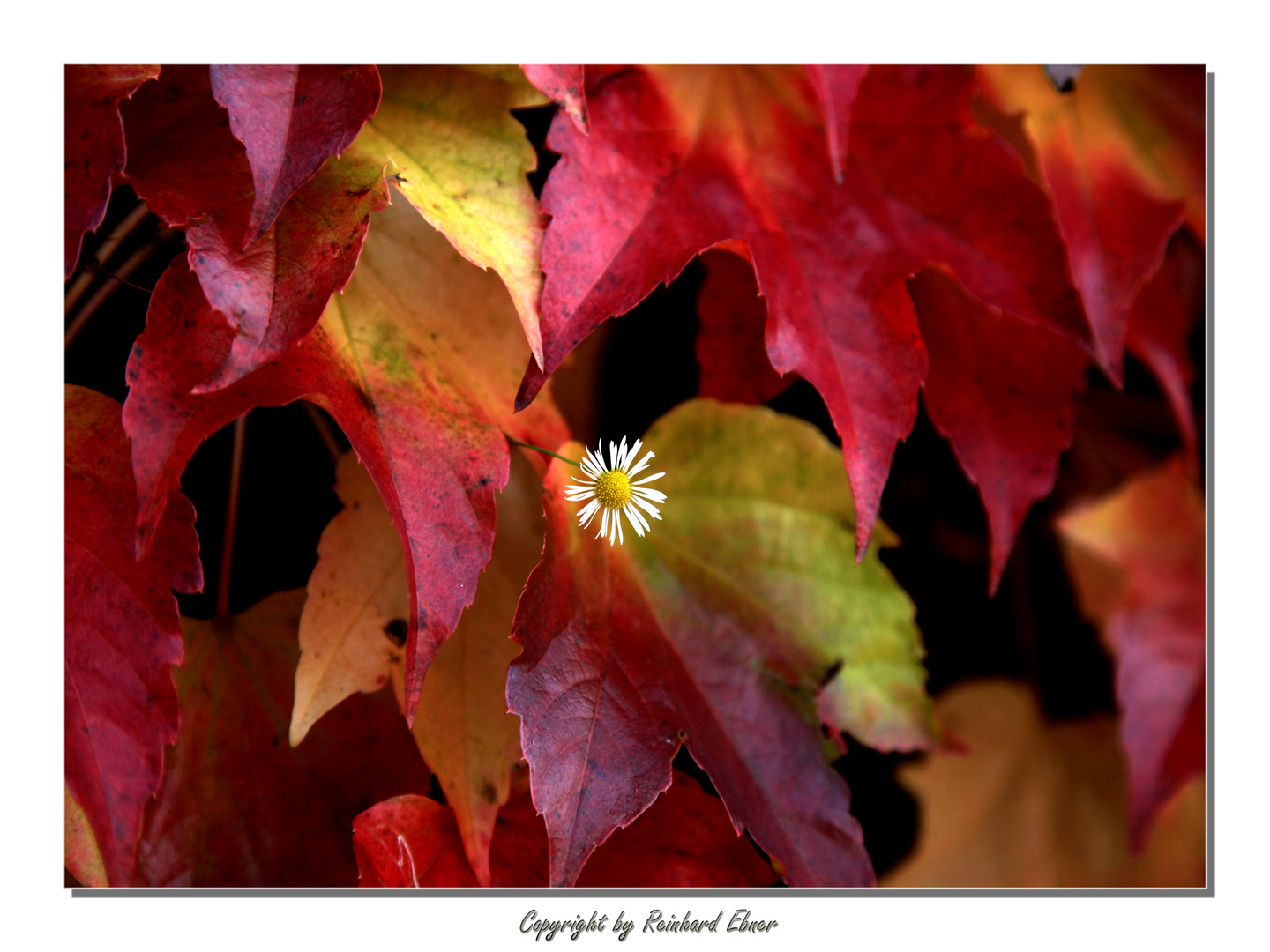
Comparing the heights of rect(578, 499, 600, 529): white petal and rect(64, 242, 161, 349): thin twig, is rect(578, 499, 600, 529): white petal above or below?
below

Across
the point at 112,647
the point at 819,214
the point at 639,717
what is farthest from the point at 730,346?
the point at 112,647

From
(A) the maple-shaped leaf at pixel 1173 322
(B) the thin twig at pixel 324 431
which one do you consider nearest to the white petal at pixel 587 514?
(B) the thin twig at pixel 324 431

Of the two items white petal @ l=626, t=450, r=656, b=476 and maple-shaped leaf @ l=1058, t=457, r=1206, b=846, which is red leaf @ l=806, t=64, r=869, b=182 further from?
maple-shaped leaf @ l=1058, t=457, r=1206, b=846

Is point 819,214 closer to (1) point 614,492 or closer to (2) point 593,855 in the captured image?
(1) point 614,492

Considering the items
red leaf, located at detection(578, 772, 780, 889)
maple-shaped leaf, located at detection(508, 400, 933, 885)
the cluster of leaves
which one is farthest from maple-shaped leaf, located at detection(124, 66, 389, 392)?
red leaf, located at detection(578, 772, 780, 889)

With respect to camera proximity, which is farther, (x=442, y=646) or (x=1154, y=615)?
(x=1154, y=615)
